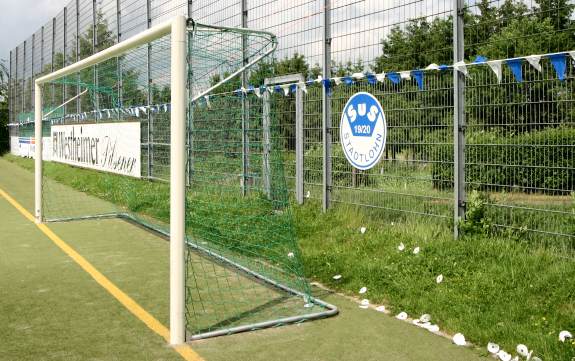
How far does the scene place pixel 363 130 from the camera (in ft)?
25.8

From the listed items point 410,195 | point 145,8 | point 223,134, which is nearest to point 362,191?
point 410,195

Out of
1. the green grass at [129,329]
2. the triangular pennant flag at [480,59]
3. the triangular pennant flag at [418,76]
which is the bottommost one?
the green grass at [129,329]

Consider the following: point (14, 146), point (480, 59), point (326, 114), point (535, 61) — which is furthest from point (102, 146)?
point (14, 146)

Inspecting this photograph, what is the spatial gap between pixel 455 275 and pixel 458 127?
166cm

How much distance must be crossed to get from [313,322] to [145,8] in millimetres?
12423

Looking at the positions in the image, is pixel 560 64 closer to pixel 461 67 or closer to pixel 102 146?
pixel 461 67

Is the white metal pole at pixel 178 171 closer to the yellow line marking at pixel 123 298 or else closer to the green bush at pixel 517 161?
the yellow line marking at pixel 123 298

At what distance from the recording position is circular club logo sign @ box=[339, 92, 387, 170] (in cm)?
751

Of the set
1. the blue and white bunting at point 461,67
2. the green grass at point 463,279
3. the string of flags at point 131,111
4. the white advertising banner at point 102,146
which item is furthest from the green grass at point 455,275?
the string of flags at point 131,111

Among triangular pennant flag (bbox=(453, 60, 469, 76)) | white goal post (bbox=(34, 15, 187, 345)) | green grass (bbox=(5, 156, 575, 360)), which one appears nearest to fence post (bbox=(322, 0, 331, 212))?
green grass (bbox=(5, 156, 575, 360))

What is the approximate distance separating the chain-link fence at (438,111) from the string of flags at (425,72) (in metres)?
0.09

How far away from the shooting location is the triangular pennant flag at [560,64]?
536cm

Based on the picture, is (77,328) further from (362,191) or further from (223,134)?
(362,191)

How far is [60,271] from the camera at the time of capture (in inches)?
275
